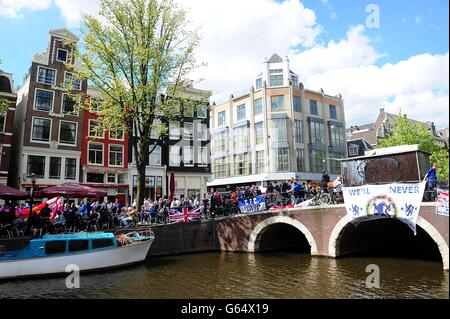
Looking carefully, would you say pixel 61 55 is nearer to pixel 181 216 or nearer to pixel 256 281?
pixel 181 216

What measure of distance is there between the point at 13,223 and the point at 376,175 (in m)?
19.1

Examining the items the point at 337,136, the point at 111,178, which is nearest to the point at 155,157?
the point at 111,178

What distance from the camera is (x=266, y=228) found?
21.2 meters

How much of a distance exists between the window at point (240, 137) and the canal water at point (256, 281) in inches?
1142

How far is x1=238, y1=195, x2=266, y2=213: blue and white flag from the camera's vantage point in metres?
21.1

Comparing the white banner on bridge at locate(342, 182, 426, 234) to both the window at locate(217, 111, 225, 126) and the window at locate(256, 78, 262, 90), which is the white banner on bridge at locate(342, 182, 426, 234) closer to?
the window at locate(256, 78, 262, 90)

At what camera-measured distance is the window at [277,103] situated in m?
44.4

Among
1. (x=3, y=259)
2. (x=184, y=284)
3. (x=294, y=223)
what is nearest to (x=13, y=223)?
(x=3, y=259)

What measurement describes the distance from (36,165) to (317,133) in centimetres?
3381

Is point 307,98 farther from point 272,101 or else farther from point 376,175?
point 376,175

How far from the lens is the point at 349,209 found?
1722 cm

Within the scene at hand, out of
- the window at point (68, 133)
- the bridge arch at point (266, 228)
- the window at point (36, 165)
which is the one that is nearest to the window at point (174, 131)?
the window at point (68, 133)

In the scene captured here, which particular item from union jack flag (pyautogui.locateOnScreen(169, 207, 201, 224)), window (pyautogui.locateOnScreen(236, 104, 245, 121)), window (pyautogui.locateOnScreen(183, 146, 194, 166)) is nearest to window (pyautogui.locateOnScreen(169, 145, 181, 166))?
window (pyautogui.locateOnScreen(183, 146, 194, 166))
